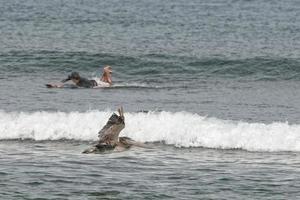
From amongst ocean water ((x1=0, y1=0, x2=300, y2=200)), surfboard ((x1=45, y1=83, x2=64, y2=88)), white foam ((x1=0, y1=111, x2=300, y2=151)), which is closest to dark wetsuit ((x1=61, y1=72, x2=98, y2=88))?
surfboard ((x1=45, y1=83, x2=64, y2=88))

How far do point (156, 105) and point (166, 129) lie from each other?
4.08m

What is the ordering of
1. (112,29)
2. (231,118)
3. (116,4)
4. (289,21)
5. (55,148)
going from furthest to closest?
(116,4) < (289,21) < (112,29) < (231,118) < (55,148)

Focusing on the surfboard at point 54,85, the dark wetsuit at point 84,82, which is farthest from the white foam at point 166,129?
the dark wetsuit at point 84,82

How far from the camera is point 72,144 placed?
21703 mm

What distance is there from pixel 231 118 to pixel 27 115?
15.9 ft

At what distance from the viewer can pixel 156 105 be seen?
26422 mm

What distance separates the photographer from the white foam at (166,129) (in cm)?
2144

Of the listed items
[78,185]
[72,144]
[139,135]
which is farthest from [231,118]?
[78,185]

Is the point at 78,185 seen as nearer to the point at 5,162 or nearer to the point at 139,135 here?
the point at 5,162

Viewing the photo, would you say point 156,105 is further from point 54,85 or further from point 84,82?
point 54,85

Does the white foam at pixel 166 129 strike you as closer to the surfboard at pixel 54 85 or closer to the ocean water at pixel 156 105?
the ocean water at pixel 156 105

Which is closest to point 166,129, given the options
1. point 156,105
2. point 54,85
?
point 156,105

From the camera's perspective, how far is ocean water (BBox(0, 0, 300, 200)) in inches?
692

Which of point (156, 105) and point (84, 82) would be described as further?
point (84, 82)
